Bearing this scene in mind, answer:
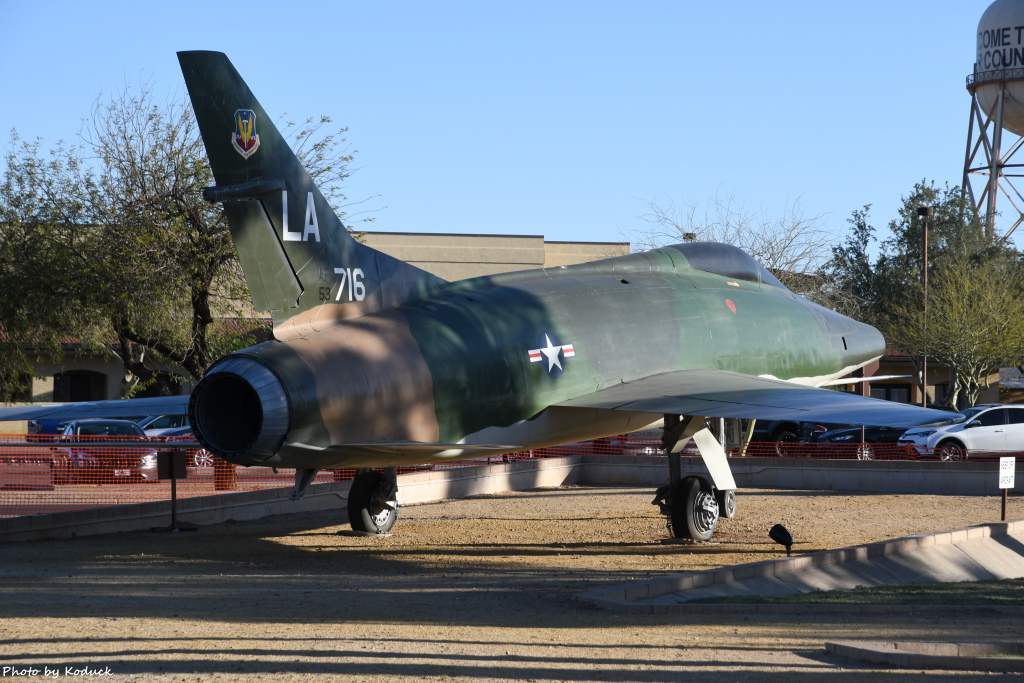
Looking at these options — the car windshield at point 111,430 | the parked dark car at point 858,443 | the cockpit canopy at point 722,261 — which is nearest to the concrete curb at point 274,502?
the parked dark car at point 858,443

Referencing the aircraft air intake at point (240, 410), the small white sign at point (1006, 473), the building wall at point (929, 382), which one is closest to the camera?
the aircraft air intake at point (240, 410)

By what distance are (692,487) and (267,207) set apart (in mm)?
7727

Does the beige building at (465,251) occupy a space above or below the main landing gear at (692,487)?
above

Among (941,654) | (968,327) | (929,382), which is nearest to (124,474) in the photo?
(941,654)

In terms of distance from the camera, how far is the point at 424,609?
10.9 m

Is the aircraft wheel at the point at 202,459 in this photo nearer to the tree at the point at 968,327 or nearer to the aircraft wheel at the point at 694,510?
the aircraft wheel at the point at 694,510

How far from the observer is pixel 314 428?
11625 millimetres

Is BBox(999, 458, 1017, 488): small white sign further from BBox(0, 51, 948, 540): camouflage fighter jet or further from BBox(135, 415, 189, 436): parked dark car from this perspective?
BBox(135, 415, 189, 436): parked dark car

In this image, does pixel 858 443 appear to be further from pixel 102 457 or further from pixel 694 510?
pixel 102 457

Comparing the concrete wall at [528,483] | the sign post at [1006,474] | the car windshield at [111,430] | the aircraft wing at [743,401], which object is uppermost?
the aircraft wing at [743,401]

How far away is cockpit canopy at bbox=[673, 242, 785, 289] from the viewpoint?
18438mm

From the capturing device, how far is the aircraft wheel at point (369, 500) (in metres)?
16.8

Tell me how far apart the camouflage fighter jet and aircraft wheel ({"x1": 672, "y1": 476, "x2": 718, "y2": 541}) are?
3cm

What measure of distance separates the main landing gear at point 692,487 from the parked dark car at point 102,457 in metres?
10.4
